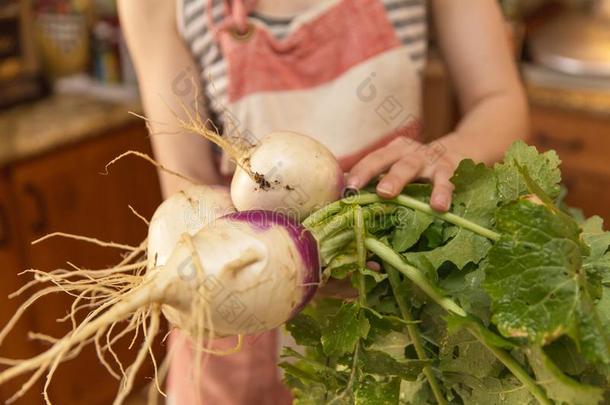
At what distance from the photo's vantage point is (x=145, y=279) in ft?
1.60

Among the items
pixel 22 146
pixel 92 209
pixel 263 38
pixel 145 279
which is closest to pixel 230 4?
pixel 263 38

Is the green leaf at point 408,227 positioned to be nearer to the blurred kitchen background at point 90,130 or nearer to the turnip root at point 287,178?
the turnip root at point 287,178

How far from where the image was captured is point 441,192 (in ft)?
1.76

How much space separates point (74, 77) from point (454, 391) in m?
1.62

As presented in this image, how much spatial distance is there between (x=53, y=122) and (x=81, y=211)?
8.9 inches

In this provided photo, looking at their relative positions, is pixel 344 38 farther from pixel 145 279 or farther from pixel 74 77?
pixel 74 77

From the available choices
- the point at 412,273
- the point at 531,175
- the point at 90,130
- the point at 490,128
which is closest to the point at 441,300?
Result: the point at 412,273

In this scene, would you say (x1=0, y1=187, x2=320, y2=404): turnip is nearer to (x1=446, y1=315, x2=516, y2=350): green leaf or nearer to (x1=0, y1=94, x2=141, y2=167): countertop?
(x1=446, y1=315, x2=516, y2=350): green leaf

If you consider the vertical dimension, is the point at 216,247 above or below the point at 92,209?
above

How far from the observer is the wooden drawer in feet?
5.21

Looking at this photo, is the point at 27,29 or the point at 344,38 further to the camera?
the point at 27,29

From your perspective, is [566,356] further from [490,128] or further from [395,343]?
[490,128]

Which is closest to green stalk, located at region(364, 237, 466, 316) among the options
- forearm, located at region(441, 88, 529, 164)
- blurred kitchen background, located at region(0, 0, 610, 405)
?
forearm, located at region(441, 88, 529, 164)

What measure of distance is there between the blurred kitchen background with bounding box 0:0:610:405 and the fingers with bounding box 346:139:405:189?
3.22 ft
